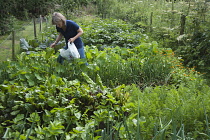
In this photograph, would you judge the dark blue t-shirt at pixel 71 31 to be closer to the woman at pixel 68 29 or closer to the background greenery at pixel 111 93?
the woman at pixel 68 29

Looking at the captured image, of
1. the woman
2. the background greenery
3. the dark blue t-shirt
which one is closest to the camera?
the background greenery

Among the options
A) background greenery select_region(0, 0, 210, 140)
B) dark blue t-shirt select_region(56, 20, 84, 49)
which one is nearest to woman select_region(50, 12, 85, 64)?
dark blue t-shirt select_region(56, 20, 84, 49)

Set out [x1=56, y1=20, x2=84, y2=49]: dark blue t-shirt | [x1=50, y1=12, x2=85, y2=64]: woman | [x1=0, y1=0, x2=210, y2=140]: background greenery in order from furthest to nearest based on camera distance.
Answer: [x1=56, y1=20, x2=84, y2=49]: dark blue t-shirt → [x1=50, y1=12, x2=85, y2=64]: woman → [x1=0, y1=0, x2=210, y2=140]: background greenery

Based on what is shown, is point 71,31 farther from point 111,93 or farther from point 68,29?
point 111,93

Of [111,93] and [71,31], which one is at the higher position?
[71,31]

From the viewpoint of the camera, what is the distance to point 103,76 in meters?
4.13

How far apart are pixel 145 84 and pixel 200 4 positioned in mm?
4117

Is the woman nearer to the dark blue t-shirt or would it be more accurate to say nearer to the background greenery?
the dark blue t-shirt

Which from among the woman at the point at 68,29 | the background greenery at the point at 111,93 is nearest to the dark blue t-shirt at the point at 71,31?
the woman at the point at 68,29

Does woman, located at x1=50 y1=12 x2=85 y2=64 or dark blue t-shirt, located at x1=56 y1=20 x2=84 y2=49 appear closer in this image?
woman, located at x1=50 y1=12 x2=85 y2=64

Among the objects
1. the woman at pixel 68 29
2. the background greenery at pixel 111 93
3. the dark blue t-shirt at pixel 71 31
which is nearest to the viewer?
the background greenery at pixel 111 93

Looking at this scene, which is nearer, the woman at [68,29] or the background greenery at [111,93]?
the background greenery at [111,93]

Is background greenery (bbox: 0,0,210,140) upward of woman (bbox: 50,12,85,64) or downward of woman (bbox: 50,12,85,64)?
downward

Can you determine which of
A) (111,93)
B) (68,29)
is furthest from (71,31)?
(111,93)
